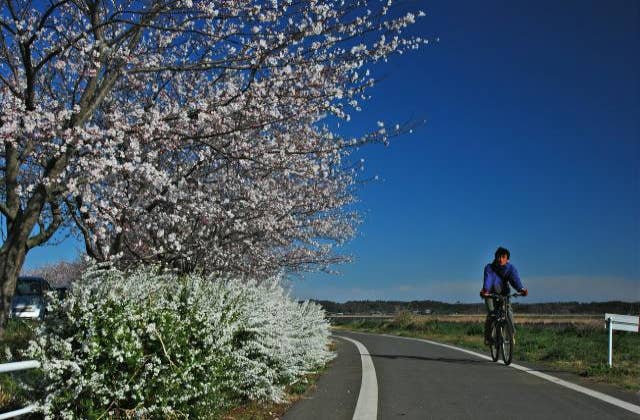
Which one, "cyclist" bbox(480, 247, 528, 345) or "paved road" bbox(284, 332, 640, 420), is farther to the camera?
"cyclist" bbox(480, 247, 528, 345)

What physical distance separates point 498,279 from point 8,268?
809cm

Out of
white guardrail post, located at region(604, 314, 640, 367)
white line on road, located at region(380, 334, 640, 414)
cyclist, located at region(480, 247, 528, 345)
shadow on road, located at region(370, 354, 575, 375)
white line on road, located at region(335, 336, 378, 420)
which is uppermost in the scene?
cyclist, located at region(480, 247, 528, 345)

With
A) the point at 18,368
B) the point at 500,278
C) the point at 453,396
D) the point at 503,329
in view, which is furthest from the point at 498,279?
the point at 18,368

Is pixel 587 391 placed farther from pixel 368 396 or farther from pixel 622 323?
pixel 622 323

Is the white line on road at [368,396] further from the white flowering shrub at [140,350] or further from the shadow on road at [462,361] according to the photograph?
the shadow on road at [462,361]

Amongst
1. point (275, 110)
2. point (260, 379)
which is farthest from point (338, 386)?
point (275, 110)

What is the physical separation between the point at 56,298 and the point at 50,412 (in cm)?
84

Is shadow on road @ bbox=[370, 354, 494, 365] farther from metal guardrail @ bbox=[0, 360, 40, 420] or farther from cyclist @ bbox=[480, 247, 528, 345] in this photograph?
metal guardrail @ bbox=[0, 360, 40, 420]

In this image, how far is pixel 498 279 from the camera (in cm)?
1155

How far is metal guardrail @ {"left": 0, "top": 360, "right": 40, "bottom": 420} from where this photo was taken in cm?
400

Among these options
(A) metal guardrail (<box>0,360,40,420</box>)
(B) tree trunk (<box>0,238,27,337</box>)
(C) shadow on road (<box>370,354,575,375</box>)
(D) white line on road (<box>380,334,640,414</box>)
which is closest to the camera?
(A) metal guardrail (<box>0,360,40,420</box>)

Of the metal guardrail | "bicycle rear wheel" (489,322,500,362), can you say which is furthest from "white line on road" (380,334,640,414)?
the metal guardrail

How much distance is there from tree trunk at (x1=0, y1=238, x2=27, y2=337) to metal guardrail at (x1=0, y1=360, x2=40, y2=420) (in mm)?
4081

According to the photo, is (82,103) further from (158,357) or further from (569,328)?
(569,328)
